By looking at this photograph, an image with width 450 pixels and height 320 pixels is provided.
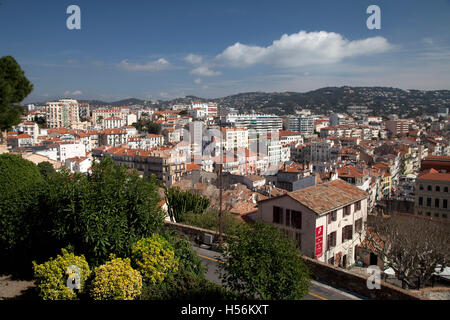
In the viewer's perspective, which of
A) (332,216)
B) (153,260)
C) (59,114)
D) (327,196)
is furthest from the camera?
(59,114)

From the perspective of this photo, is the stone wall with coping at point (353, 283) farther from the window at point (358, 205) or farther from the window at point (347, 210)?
the window at point (358, 205)

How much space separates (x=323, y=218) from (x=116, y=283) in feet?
30.4

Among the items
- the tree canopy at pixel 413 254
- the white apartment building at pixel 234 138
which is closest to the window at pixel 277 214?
the tree canopy at pixel 413 254

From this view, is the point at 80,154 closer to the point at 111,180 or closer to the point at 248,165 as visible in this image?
the point at 248,165

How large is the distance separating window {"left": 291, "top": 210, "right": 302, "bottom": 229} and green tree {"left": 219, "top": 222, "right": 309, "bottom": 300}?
312 inches

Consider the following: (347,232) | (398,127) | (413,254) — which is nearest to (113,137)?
(347,232)

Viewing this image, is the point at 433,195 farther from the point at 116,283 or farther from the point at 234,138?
the point at 234,138

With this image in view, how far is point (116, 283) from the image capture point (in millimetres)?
6766

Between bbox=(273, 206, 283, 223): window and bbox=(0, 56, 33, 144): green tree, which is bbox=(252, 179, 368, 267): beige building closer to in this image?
bbox=(273, 206, 283, 223): window

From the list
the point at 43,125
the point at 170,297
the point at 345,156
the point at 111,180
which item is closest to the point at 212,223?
the point at 111,180

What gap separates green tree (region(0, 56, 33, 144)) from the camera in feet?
60.8

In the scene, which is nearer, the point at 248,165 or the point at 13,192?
the point at 13,192

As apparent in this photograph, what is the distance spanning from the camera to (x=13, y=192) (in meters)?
9.69
